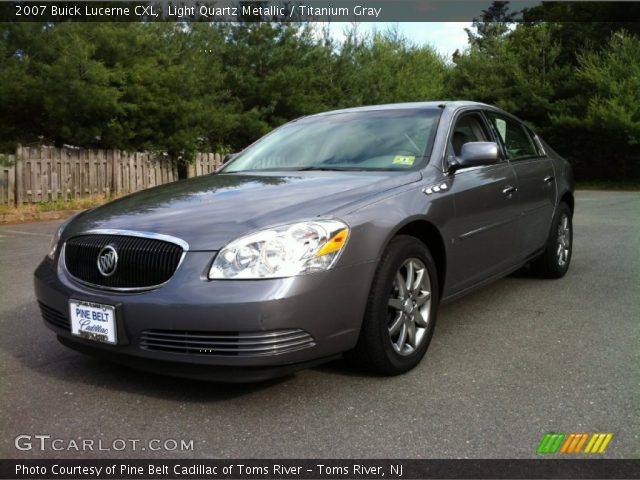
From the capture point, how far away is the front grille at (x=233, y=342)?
8.68ft

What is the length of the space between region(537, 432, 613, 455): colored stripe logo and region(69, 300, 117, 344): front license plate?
1875 mm

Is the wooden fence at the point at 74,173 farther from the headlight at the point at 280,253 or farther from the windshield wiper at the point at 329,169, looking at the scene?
the headlight at the point at 280,253

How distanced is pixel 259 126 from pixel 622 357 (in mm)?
17341

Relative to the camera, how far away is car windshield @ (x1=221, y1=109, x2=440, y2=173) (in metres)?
3.85

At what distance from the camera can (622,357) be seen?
11.4 ft

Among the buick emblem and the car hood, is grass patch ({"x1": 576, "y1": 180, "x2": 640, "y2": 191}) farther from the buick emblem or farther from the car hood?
the buick emblem

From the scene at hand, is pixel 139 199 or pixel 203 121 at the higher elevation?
pixel 203 121

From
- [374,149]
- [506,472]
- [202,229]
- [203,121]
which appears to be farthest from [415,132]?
[203,121]

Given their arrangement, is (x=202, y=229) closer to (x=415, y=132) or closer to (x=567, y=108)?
(x=415, y=132)

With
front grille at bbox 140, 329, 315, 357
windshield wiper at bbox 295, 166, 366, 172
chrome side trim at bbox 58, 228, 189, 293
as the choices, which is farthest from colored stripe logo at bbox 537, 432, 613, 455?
windshield wiper at bbox 295, 166, 366, 172

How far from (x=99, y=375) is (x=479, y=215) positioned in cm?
242

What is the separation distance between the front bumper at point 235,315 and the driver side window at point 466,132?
1.49 m

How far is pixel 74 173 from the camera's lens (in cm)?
1458

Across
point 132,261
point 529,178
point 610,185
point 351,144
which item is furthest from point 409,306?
point 610,185
